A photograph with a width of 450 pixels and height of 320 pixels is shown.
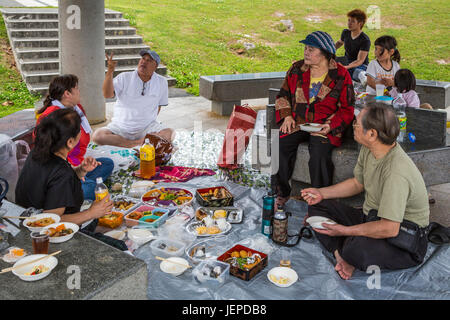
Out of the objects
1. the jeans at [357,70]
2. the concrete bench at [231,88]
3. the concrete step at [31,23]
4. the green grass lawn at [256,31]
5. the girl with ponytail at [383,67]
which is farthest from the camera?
the green grass lawn at [256,31]

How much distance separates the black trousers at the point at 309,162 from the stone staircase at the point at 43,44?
6.47 metres

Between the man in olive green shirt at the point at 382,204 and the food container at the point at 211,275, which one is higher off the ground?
the man in olive green shirt at the point at 382,204

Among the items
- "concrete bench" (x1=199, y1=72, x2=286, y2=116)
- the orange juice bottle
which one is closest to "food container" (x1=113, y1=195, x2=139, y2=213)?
the orange juice bottle

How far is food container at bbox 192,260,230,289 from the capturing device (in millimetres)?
3225

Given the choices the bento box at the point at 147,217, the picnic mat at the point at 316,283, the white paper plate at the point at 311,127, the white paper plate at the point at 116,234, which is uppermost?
the white paper plate at the point at 311,127

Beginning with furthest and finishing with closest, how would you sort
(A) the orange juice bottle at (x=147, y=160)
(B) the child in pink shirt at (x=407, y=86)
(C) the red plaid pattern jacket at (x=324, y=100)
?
(B) the child in pink shirt at (x=407, y=86), (A) the orange juice bottle at (x=147, y=160), (C) the red plaid pattern jacket at (x=324, y=100)

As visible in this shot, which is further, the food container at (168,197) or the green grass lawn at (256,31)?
the green grass lawn at (256,31)

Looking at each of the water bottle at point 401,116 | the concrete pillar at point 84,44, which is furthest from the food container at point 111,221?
the concrete pillar at point 84,44

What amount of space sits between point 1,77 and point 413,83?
28.5 feet

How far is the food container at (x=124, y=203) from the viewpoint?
13.9ft

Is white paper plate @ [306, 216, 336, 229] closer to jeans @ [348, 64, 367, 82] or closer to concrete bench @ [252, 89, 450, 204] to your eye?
concrete bench @ [252, 89, 450, 204]

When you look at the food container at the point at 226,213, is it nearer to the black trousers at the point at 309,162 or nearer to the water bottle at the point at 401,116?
the black trousers at the point at 309,162

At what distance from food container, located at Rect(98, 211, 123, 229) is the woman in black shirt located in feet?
1.94
